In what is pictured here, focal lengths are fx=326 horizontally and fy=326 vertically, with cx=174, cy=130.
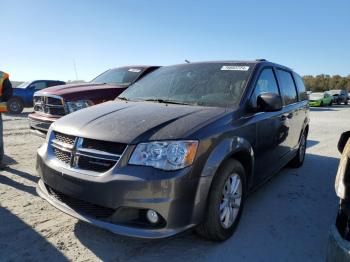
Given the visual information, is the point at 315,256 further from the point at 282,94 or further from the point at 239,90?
the point at 282,94

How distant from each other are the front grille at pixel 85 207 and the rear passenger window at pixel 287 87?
3.12 m

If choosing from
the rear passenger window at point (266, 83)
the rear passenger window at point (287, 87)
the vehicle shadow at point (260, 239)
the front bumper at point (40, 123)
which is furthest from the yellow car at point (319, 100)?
the front bumper at point (40, 123)

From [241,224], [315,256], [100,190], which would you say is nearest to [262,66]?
[241,224]

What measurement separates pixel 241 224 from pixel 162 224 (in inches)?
50.9

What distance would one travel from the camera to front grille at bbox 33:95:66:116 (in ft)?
19.4

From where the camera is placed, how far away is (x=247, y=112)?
342 centimetres

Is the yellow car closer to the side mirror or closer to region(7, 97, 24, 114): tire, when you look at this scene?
region(7, 97, 24, 114): tire

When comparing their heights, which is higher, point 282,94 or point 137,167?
point 282,94

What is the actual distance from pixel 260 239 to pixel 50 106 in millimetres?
4541

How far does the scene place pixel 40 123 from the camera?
594cm

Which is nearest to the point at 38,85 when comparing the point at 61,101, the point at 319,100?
the point at 61,101

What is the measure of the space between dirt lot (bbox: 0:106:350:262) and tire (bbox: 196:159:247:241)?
0.15 metres

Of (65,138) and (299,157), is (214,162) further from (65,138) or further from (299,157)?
(299,157)

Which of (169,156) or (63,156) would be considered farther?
(63,156)
